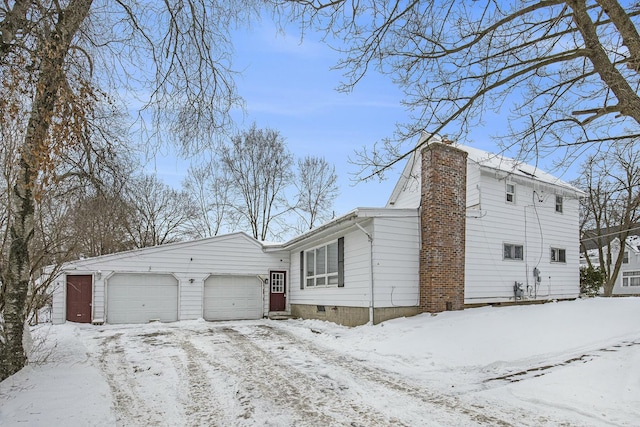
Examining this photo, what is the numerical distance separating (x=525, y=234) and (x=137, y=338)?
1316 cm

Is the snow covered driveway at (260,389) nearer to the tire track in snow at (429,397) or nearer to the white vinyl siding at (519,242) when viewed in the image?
the tire track in snow at (429,397)

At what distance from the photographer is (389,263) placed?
39.0 feet

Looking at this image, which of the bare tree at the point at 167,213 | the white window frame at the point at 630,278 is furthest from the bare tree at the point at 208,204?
the white window frame at the point at 630,278

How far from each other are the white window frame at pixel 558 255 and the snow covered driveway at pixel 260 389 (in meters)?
10.8

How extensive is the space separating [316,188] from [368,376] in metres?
22.3

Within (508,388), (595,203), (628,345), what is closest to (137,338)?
(508,388)

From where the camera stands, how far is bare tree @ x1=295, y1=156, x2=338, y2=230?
93.7ft

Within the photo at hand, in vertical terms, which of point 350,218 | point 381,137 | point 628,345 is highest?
point 381,137

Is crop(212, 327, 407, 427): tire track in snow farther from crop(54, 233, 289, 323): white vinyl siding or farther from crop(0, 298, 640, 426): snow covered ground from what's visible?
crop(54, 233, 289, 323): white vinyl siding

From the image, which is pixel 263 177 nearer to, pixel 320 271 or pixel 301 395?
pixel 320 271

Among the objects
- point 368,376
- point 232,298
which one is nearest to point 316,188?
point 232,298

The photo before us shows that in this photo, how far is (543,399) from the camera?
5332mm

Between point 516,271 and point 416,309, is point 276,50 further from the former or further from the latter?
point 516,271

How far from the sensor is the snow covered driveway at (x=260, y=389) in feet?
16.0
